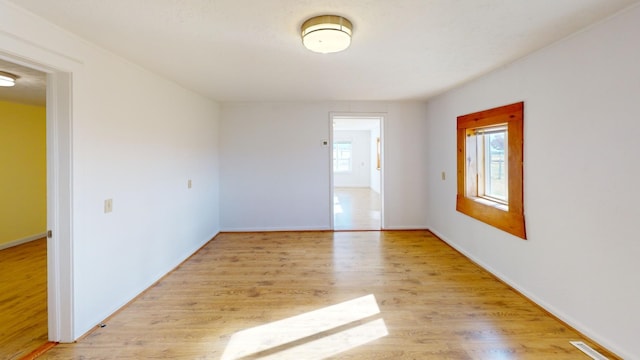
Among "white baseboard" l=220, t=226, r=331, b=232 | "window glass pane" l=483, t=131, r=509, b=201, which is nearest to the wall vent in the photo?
"window glass pane" l=483, t=131, r=509, b=201

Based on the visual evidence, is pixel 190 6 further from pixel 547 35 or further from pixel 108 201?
pixel 547 35

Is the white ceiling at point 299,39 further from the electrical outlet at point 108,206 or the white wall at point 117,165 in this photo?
the electrical outlet at point 108,206

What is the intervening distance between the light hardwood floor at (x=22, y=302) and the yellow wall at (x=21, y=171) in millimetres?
550

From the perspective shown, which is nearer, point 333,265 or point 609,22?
point 609,22

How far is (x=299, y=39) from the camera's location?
2182 millimetres

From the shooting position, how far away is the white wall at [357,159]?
11.5 m

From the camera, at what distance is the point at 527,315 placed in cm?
231

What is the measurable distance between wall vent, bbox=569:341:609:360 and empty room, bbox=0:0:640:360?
1 cm

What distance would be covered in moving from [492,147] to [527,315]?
1.97 metres

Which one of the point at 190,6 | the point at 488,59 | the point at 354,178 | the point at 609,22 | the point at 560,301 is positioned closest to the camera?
the point at 190,6

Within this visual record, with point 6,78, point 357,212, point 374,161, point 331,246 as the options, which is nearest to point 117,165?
point 6,78

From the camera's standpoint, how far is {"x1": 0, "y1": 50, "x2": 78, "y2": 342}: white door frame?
1.98 metres

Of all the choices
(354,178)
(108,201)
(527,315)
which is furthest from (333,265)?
(354,178)

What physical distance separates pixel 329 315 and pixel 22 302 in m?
2.80
